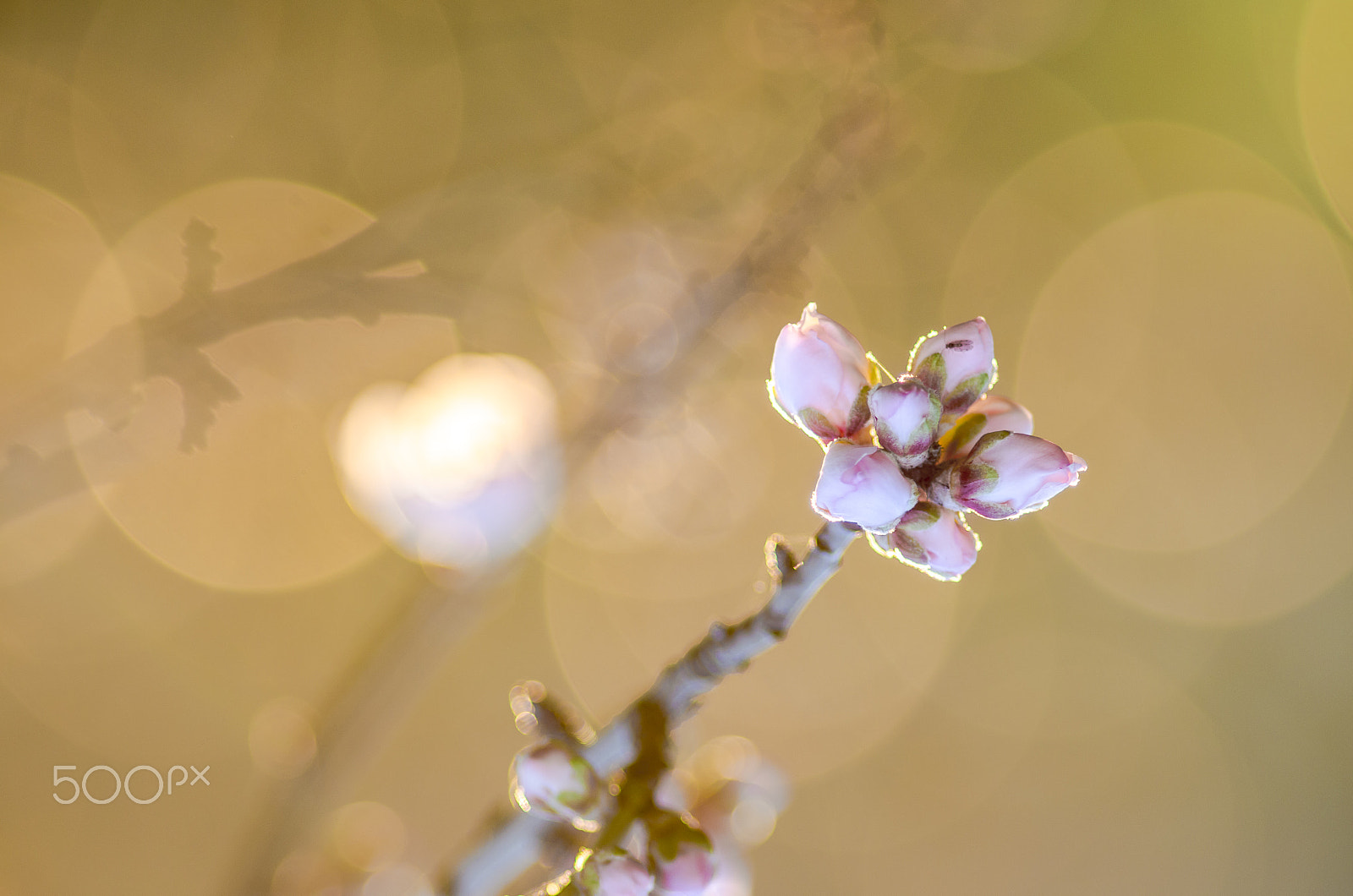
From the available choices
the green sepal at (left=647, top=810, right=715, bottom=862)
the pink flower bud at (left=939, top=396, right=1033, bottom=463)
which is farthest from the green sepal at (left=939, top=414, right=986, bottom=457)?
the green sepal at (left=647, top=810, right=715, bottom=862)

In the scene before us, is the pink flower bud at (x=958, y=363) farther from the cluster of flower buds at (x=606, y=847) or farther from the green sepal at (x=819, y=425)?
the cluster of flower buds at (x=606, y=847)

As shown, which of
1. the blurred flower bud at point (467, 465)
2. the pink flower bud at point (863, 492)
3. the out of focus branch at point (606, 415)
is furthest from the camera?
the blurred flower bud at point (467, 465)

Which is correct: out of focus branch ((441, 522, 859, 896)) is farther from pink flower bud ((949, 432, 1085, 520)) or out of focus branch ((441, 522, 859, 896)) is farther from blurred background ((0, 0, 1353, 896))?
blurred background ((0, 0, 1353, 896))

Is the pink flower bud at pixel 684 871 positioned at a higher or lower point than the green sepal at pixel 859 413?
lower

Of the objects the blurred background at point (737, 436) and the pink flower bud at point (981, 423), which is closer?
the pink flower bud at point (981, 423)

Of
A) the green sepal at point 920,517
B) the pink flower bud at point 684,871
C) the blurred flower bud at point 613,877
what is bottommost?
the pink flower bud at point 684,871

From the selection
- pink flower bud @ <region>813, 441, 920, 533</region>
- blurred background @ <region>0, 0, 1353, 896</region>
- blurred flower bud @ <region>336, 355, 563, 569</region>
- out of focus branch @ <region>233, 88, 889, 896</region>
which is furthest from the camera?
blurred background @ <region>0, 0, 1353, 896</region>

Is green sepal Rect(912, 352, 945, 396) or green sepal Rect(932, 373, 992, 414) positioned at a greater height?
green sepal Rect(912, 352, 945, 396)

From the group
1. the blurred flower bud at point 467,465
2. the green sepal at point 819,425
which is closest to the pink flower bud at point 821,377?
→ the green sepal at point 819,425

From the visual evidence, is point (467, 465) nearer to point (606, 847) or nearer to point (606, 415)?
point (606, 415)
